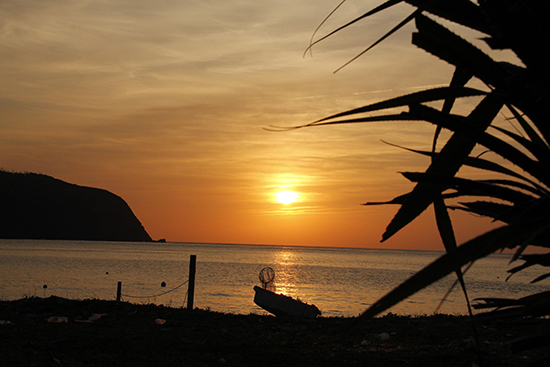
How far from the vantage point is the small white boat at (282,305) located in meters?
16.8

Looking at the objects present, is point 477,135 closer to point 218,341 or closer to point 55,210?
point 218,341

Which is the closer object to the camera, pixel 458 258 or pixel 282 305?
pixel 458 258

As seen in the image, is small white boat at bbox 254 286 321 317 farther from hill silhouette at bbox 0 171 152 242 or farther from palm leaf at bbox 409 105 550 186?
hill silhouette at bbox 0 171 152 242

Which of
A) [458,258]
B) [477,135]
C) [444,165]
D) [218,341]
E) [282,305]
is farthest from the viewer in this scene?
[282,305]

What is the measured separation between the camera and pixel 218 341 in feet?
28.5

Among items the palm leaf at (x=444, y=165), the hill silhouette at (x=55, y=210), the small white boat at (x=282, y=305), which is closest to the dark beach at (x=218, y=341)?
the palm leaf at (x=444, y=165)

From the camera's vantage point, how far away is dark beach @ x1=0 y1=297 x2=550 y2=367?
24.0ft

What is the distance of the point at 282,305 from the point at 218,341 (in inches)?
345

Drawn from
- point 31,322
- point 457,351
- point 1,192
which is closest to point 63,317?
point 31,322

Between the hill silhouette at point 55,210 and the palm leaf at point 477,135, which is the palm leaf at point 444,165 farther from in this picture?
the hill silhouette at point 55,210

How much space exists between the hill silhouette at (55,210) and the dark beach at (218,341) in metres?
180

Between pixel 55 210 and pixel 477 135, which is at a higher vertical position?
pixel 55 210

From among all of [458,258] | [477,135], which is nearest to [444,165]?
[477,135]

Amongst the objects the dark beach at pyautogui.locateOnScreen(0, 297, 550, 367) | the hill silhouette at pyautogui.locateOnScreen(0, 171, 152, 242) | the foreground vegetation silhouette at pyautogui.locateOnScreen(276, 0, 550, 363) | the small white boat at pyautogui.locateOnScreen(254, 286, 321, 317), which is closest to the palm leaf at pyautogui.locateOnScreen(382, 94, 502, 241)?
the foreground vegetation silhouette at pyautogui.locateOnScreen(276, 0, 550, 363)
